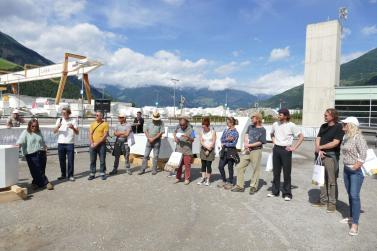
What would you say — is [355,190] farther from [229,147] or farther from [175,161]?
[175,161]

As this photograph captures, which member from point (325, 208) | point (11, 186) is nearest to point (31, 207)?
point (11, 186)

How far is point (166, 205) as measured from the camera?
6.09 metres

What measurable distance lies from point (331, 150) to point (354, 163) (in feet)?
2.97

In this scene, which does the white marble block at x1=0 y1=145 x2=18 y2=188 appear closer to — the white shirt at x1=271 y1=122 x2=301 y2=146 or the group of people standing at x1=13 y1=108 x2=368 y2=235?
the group of people standing at x1=13 y1=108 x2=368 y2=235

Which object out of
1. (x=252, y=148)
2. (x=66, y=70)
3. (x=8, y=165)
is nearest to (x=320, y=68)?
(x=66, y=70)

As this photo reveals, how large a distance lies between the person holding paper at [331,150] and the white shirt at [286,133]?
0.60 meters

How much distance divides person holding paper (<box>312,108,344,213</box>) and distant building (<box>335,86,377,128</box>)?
36.8 meters

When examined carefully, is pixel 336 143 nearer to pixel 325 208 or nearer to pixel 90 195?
pixel 325 208

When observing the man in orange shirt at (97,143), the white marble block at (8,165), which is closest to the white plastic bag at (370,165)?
the man in orange shirt at (97,143)

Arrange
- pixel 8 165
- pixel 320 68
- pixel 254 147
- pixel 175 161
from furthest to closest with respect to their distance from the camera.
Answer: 1. pixel 320 68
2. pixel 175 161
3. pixel 254 147
4. pixel 8 165

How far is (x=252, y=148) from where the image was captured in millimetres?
7047

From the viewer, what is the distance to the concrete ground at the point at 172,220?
14.2 feet

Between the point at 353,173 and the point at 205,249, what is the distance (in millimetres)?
2551

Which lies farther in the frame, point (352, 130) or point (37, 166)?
point (37, 166)
